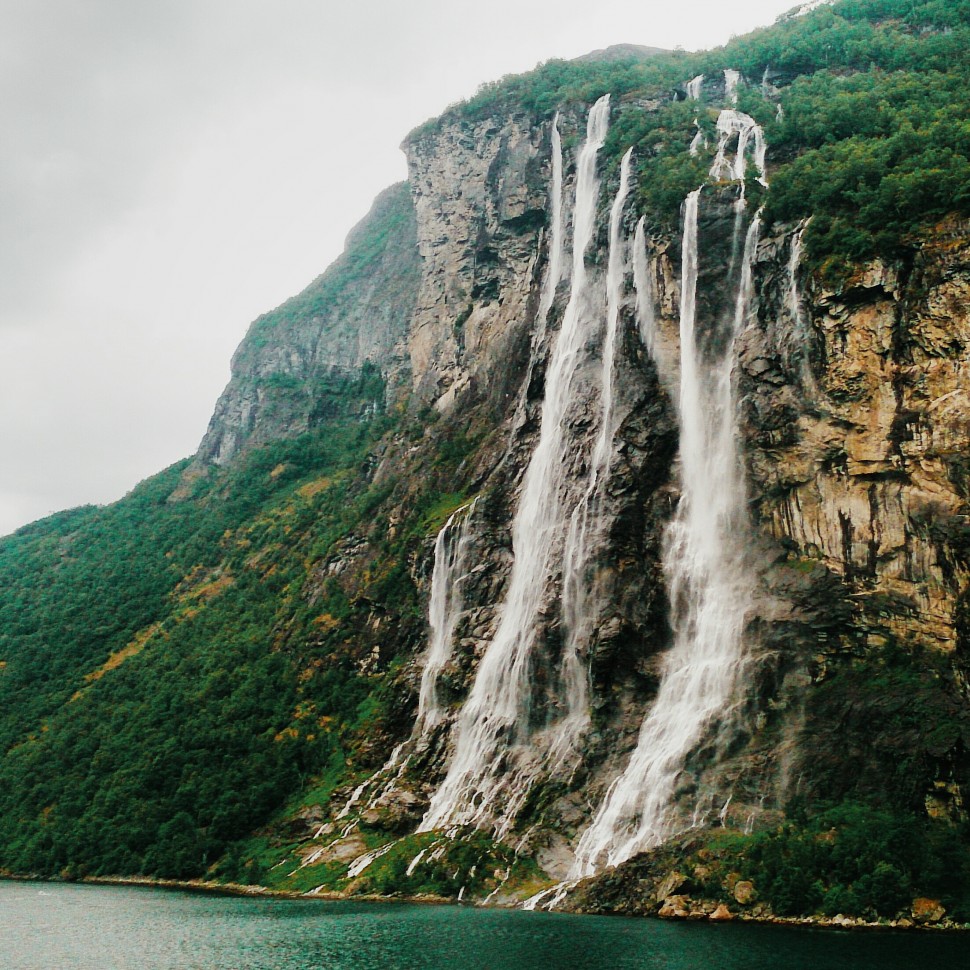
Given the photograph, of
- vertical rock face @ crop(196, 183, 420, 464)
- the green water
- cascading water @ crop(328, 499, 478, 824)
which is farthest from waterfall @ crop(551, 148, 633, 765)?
vertical rock face @ crop(196, 183, 420, 464)

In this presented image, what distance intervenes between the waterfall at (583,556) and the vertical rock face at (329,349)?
54.4m

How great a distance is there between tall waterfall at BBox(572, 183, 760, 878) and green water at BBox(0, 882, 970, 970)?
6600 mm

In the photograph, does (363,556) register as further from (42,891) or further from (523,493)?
(42,891)

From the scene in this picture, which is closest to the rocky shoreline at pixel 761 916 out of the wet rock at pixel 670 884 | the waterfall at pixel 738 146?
the wet rock at pixel 670 884

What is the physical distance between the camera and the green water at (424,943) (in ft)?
89.1

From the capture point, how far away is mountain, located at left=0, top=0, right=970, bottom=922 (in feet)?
128

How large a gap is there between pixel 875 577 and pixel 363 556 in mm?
47351

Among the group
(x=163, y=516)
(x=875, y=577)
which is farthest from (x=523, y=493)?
(x=163, y=516)

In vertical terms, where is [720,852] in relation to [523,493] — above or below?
below

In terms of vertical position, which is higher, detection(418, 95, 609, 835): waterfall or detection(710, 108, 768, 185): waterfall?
detection(710, 108, 768, 185): waterfall

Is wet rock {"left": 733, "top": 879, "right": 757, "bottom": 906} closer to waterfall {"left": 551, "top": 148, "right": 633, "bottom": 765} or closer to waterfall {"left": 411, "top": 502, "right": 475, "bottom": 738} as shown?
waterfall {"left": 551, "top": 148, "right": 633, "bottom": 765}

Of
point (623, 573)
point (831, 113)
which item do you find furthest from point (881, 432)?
point (831, 113)

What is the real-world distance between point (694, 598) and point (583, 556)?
25.8 ft

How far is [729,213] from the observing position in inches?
2238
